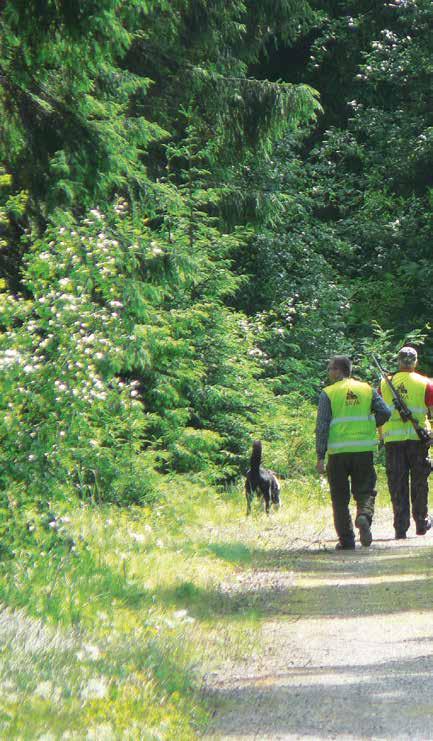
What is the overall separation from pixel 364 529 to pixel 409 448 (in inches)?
61.4

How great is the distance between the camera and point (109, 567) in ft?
32.5

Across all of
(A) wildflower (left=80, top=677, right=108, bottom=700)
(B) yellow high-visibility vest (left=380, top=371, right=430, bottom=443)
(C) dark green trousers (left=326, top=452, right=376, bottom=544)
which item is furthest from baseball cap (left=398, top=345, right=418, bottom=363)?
(A) wildflower (left=80, top=677, right=108, bottom=700)

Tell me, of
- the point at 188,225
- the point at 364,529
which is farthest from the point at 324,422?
the point at 188,225

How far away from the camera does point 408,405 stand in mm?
15070

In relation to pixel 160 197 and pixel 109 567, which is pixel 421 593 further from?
pixel 160 197

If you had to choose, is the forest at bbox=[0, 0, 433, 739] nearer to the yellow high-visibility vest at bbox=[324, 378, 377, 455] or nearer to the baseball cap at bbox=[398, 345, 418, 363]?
the yellow high-visibility vest at bbox=[324, 378, 377, 455]

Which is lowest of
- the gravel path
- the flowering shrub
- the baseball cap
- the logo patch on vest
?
the gravel path

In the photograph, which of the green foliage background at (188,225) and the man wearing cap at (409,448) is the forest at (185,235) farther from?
the man wearing cap at (409,448)

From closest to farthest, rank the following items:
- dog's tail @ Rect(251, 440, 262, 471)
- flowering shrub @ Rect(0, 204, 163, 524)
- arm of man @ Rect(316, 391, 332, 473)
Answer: flowering shrub @ Rect(0, 204, 163, 524) < arm of man @ Rect(316, 391, 332, 473) < dog's tail @ Rect(251, 440, 262, 471)

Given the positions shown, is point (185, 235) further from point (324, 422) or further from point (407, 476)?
point (324, 422)

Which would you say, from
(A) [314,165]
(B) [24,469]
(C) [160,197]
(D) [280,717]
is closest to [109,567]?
(B) [24,469]

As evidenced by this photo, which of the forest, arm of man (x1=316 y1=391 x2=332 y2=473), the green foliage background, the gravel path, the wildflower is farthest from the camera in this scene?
arm of man (x1=316 y1=391 x2=332 y2=473)

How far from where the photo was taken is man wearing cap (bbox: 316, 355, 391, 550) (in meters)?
14.0

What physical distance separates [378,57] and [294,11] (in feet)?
24.2
